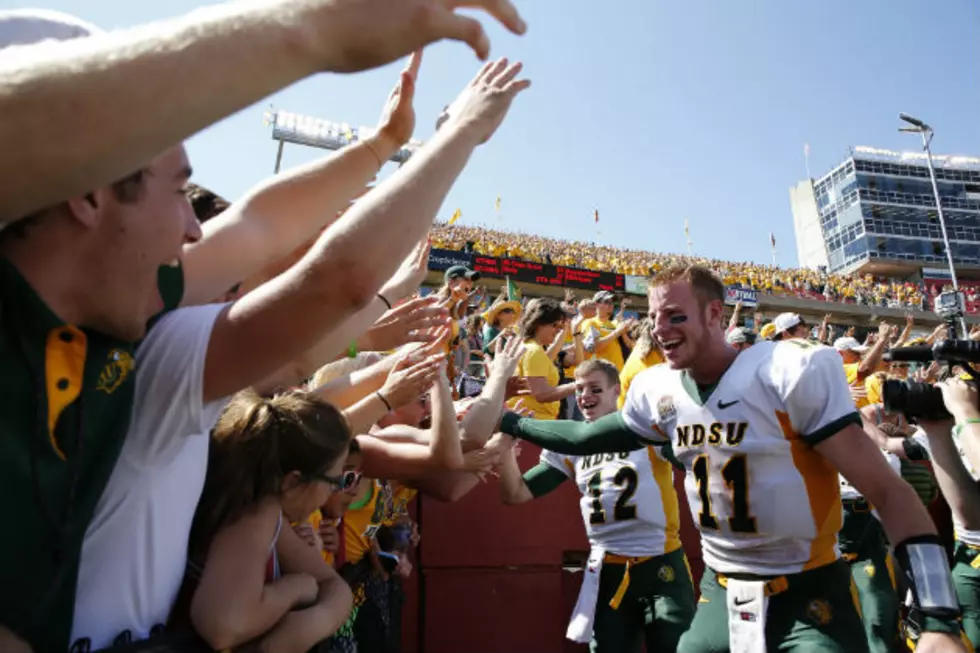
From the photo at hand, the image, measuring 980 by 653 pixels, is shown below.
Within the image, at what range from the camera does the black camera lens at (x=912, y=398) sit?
2.86 m

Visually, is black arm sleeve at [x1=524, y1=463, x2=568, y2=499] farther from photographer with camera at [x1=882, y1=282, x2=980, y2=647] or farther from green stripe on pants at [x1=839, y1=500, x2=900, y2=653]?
green stripe on pants at [x1=839, y1=500, x2=900, y2=653]

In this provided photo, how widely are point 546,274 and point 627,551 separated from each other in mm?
26044

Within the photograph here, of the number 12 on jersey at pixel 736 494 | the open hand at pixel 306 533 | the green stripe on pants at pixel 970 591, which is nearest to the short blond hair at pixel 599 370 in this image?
the number 12 on jersey at pixel 736 494

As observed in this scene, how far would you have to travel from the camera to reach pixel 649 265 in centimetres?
3694

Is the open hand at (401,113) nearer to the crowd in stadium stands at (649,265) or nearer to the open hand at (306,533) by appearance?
the open hand at (306,533)

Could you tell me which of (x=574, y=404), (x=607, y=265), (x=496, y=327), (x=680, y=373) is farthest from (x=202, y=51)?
(x=607, y=265)

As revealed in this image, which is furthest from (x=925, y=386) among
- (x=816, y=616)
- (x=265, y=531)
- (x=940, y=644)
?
(x=265, y=531)

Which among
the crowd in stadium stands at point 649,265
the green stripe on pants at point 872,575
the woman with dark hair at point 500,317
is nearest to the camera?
the green stripe on pants at point 872,575

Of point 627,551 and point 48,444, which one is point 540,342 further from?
point 48,444

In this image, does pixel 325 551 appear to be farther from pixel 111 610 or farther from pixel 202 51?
pixel 202 51

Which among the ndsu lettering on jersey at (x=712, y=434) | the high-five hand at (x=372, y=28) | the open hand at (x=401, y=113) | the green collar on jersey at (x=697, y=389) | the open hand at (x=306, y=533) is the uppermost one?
the open hand at (x=401, y=113)

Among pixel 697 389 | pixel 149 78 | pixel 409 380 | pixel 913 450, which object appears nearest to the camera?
pixel 149 78

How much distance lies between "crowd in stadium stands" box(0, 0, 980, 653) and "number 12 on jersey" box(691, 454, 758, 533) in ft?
0.04

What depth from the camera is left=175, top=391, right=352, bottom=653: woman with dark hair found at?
1611 mm
